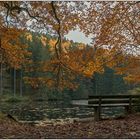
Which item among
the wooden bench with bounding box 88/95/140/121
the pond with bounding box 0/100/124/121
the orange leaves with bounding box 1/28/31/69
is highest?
the orange leaves with bounding box 1/28/31/69

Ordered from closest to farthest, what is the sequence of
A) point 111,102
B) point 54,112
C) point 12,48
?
point 12,48 < point 111,102 < point 54,112

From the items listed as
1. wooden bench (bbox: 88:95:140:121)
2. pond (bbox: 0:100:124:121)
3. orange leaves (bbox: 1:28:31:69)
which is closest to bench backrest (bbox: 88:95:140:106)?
wooden bench (bbox: 88:95:140:121)

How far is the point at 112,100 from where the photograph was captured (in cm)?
2391

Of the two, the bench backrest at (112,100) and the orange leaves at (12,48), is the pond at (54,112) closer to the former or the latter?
the bench backrest at (112,100)

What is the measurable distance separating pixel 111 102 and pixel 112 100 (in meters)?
0.13

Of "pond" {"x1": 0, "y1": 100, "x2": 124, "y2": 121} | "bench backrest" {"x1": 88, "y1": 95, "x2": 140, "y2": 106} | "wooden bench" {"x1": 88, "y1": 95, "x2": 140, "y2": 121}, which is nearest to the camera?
"wooden bench" {"x1": 88, "y1": 95, "x2": 140, "y2": 121}

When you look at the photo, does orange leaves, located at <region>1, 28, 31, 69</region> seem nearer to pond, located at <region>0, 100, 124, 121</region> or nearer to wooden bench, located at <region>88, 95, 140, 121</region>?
wooden bench, located at <region>88, 95, 140, 121</region>

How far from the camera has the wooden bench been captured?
2313cm

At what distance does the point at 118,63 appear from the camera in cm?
2234

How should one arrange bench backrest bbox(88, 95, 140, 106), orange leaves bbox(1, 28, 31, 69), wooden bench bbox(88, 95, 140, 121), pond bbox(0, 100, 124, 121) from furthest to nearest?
pond bbox(0, 100, 124, 121)
bench backrest bbox(88, 95, 140, 106)
wooden bench bbox(88, 95, 140, 121)
orange leaves bbox(1, 28, 31, 69)

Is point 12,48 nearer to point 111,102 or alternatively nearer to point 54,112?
point 111,102

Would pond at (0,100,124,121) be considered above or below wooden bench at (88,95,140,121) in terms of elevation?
below

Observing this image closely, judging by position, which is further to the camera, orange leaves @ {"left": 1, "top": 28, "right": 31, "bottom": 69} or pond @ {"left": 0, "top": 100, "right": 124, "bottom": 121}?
pond @ {"left": 0, "top": 100, "right": 124, "bottom": 121}

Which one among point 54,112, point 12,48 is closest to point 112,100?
point 12,48
